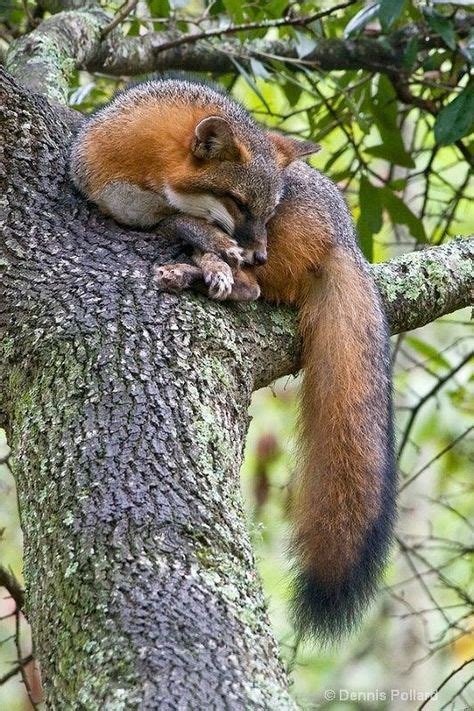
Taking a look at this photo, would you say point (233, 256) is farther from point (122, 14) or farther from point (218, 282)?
point (122, 14)

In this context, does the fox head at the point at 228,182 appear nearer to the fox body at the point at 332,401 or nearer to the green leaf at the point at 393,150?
the fox body at the point at 332,401

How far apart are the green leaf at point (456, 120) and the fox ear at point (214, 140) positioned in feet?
4.06

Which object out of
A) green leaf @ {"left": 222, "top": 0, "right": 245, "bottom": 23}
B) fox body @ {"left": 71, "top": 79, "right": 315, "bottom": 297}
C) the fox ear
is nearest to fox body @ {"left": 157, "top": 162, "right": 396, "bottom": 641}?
fox body @ {"left": 71, "top": 79, "right": 315, "bottom": 297}

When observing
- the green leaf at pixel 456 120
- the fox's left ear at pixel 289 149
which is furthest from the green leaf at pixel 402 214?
the fox's left ear at pixel 289 149

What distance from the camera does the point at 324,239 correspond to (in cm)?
384

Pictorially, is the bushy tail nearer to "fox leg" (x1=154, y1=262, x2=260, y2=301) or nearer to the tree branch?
"fox leg" (x1=154, y1=262, x2=260, y2=301)

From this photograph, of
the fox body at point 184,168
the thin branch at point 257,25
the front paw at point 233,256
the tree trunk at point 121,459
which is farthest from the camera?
the thin branch at point 257,25

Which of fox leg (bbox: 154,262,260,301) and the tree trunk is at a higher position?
fox leg (bbox: 154,262,260,301)

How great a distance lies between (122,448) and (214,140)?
6.16 ft

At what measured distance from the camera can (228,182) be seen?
13.1 ft

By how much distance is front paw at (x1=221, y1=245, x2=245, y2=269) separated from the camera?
3.56 metres

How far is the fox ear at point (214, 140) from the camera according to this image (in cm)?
388

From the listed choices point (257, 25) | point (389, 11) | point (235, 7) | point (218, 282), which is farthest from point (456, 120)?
point (218, 282)

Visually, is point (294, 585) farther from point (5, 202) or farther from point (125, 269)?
point (5, 202)
